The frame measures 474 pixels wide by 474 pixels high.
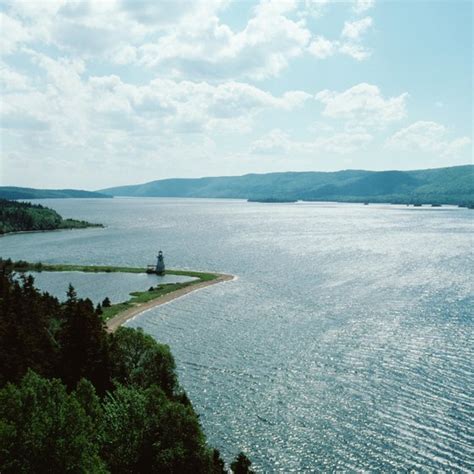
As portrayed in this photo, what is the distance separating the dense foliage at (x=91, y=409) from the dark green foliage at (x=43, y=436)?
66 millimetres

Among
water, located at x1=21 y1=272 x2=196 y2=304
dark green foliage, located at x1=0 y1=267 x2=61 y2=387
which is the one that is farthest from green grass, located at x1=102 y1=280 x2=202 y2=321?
dark green foliage, located at x1=0 y1=267 x2=61 y2=387

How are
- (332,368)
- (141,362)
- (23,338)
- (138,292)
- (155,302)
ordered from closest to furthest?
(23,338), (141,362), (332,368), (155,302), (138,292)

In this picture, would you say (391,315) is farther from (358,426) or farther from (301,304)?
(358,426)

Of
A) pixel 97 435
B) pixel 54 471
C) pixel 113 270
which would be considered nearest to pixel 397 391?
pixel 97 435

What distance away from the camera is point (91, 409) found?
141 feet

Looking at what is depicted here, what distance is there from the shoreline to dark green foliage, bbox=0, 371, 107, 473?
42.3m

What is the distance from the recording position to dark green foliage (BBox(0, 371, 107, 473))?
34.3m

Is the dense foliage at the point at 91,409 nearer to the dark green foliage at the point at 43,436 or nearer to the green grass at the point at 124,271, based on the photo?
the dark green foliage at the point at 43,436

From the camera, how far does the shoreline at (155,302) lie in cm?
9339

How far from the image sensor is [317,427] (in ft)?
175

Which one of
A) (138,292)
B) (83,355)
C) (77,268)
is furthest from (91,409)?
(77,268)

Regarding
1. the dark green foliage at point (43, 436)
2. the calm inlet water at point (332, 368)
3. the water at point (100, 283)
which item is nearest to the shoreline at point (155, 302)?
the calm inlet water at point (332, 368)

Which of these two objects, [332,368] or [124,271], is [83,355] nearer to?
[332,368]

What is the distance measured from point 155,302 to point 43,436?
75.5 metres
